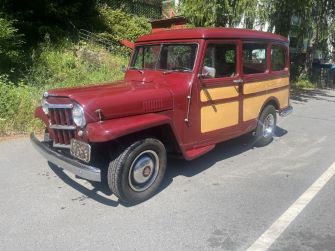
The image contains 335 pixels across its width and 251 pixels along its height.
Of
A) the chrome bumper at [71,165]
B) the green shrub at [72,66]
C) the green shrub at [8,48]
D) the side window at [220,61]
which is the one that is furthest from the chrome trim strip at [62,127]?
the green shrub at [8,48]

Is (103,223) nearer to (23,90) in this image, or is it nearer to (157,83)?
(157,83)

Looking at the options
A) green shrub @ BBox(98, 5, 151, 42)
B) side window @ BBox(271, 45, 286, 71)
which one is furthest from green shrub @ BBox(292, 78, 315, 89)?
side window @ BBox(271, 45, 286, 71)

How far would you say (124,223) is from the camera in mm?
4242

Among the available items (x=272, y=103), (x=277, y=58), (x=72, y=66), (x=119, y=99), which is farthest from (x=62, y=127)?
(x=72, y=66)

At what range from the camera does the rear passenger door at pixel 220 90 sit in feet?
17.9

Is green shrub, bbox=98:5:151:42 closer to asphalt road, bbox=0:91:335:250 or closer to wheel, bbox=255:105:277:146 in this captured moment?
wheel, bbox=255:105:277:146

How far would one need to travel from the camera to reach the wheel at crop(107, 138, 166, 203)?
14.6 feet

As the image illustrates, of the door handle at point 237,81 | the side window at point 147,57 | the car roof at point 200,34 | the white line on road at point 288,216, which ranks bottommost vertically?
the white line on road at point 288,216

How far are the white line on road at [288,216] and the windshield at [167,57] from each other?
2127mm

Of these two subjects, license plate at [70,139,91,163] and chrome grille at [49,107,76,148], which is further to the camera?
chrome grille at [49,107,76,148]

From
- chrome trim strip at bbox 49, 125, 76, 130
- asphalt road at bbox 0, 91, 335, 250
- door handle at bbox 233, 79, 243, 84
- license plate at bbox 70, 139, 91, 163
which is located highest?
door handle at bbox 233, 79, 243, 84

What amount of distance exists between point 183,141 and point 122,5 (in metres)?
14.3

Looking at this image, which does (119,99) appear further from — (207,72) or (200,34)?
(200,34)

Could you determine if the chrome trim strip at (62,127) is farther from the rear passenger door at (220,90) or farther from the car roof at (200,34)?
the car roof at (200,34)
